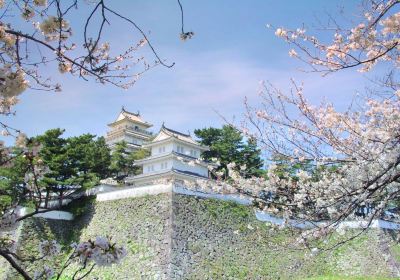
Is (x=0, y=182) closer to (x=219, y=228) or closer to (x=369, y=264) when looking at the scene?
(x=219, y=228)

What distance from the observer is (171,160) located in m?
21.1

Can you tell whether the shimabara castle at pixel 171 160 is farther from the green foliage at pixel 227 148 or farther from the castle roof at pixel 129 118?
the castle roof at pixel 129 118

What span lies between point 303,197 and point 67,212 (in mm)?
12076

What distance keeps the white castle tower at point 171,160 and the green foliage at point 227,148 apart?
36.0 inches

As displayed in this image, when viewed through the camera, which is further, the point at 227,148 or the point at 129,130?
the point at 129,130

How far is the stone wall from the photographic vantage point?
1135 cm

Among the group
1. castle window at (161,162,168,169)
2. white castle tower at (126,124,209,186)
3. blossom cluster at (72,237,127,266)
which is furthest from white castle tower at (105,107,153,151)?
blossom cluster at (72,237,127,266)

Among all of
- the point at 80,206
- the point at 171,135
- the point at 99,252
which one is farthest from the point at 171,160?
the point at 99,252

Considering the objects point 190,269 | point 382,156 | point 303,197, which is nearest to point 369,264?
point 190,269

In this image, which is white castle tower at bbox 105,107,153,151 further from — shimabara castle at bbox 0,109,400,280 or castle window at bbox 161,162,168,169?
shimabara castle at bbox 0,109,400,280

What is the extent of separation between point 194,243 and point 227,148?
11717 millimetres

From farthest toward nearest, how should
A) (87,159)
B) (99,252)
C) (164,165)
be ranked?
(164,165) < (87,159) < (99,252)

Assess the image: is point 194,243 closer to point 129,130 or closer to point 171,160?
point 171,160

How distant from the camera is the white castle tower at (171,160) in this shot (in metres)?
19.7
